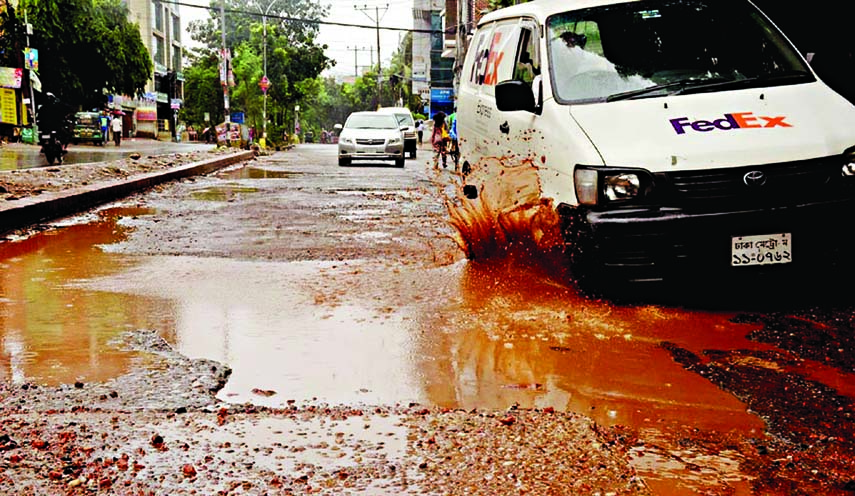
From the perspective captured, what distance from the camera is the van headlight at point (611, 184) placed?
235 inches

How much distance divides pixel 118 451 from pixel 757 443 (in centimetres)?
218

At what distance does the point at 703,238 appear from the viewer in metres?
5.87

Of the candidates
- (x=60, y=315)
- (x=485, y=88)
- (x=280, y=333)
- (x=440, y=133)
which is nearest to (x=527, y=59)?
(x=485, y=88)

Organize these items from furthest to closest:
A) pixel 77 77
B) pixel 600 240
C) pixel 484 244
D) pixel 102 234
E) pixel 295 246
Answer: pixel 77 77, pixel 102 234, pixel 295 246, pixel 484 244, pixel 600 240

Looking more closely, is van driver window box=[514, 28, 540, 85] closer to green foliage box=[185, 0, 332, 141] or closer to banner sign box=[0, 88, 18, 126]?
banner sign box=[0, 88, 18, 126]

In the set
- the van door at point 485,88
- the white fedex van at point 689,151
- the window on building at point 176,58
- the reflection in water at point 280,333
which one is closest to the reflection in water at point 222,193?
the van door at point 485,88

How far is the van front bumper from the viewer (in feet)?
19.2

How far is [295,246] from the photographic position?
30.3 ft

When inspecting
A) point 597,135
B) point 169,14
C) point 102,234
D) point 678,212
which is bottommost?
point 102,234

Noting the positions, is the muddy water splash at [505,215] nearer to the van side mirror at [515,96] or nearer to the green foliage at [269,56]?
the van side mirror at [515,96]

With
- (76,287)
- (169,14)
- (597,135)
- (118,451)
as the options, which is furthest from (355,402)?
(169,14)

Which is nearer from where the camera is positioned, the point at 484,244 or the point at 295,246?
the point at 484,244

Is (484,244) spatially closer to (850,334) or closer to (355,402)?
(850,334)

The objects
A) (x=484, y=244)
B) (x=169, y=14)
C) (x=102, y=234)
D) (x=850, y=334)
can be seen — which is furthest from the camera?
(x=169, y=14)
